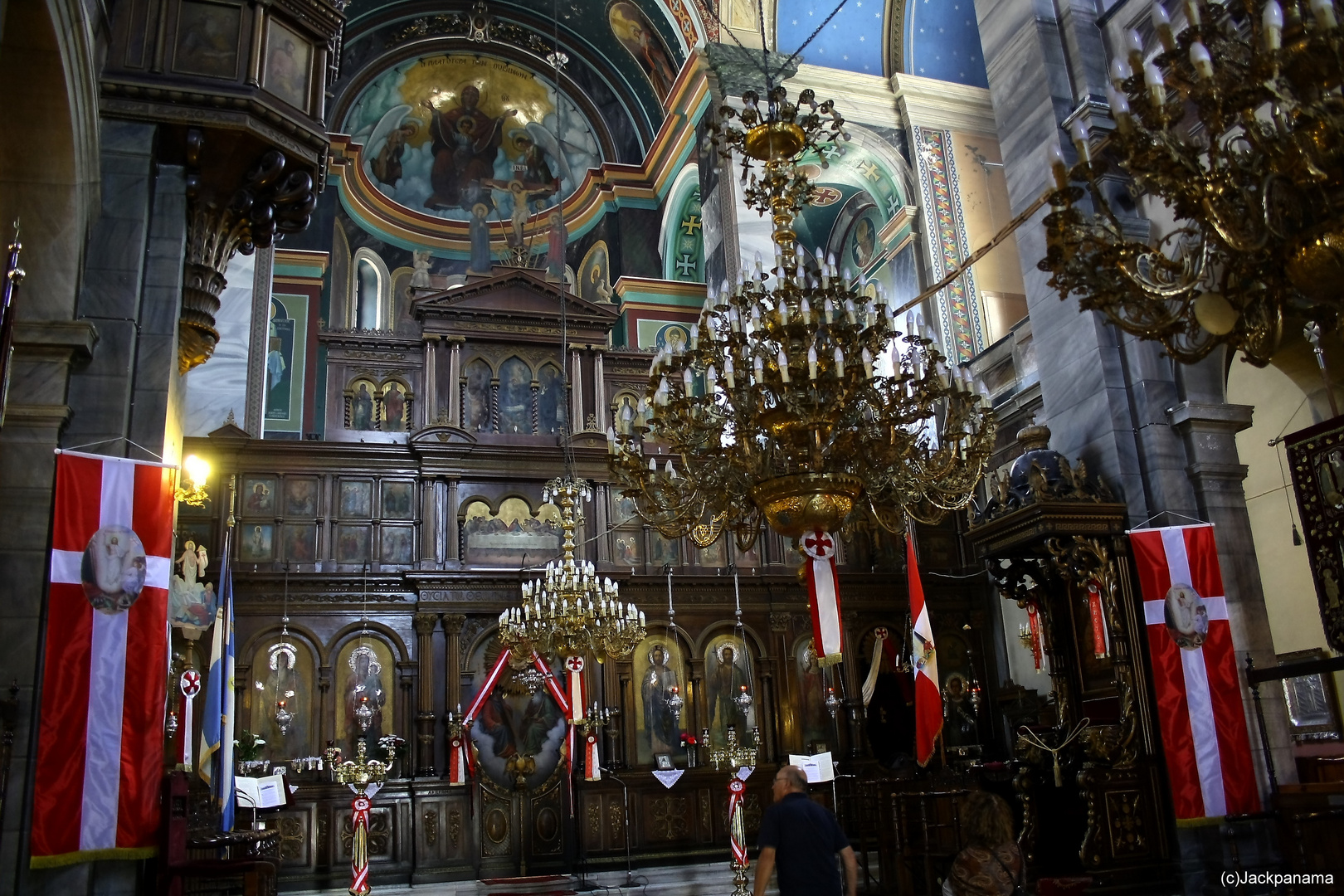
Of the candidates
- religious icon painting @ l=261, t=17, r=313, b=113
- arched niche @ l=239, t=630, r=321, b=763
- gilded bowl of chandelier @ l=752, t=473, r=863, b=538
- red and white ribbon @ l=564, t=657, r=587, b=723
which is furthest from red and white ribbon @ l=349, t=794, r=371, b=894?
religious icon painting @ l=261, t=17, r=313, b=113

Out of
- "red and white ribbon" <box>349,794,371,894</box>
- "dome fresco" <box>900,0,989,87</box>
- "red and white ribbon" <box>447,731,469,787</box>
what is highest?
"dome fresco" <box>900,0,989,87</box>

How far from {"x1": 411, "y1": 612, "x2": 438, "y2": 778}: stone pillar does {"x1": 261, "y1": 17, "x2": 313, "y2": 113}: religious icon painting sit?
7925 mm

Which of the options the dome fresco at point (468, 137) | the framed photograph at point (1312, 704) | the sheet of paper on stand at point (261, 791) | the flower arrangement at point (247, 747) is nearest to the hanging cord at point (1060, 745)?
the framed photograph at point (1312, 704)

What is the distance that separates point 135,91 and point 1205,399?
8224 mm

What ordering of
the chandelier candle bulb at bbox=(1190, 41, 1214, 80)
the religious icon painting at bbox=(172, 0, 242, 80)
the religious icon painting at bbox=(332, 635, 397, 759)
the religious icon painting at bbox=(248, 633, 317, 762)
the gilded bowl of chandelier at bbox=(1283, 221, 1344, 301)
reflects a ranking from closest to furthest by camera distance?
→ the chandelier candle bulb at bbox=(1190, 41, 1214, 80)
the gilded bowl of chandelier at bbox=(1283, 221, 1344, 301)
the religious icon painting at bbox=(172, 0, 242, 80)
the religious icon painting at bbox=(248, 633, 317, 762)
the religious icon painting at bbox=(332, 635, 397, 759)

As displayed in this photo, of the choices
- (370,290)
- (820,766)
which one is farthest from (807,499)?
(370,290)

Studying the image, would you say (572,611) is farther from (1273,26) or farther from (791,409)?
(1273,26)

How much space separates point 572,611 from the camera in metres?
10.6

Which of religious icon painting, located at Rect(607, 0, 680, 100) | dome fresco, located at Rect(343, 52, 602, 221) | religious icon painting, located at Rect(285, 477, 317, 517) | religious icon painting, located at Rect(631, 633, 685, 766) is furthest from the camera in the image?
dome fresco, located at Rect(343, 52, 602, 221)

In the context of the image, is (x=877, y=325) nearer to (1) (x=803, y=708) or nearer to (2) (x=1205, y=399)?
(2) (x=1205, y=399)

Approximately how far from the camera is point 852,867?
5.02 metres

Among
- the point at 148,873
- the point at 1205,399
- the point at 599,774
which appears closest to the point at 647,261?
the point at 599,774

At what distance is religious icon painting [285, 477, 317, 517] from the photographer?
1383cm

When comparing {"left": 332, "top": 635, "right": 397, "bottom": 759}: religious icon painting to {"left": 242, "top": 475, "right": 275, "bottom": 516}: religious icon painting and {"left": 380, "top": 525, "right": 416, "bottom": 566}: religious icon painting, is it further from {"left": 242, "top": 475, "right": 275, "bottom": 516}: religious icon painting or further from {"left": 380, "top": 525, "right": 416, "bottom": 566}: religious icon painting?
{"left": 242, "top": 475, "right": 275, "bottom": 516}: religious icon painting
